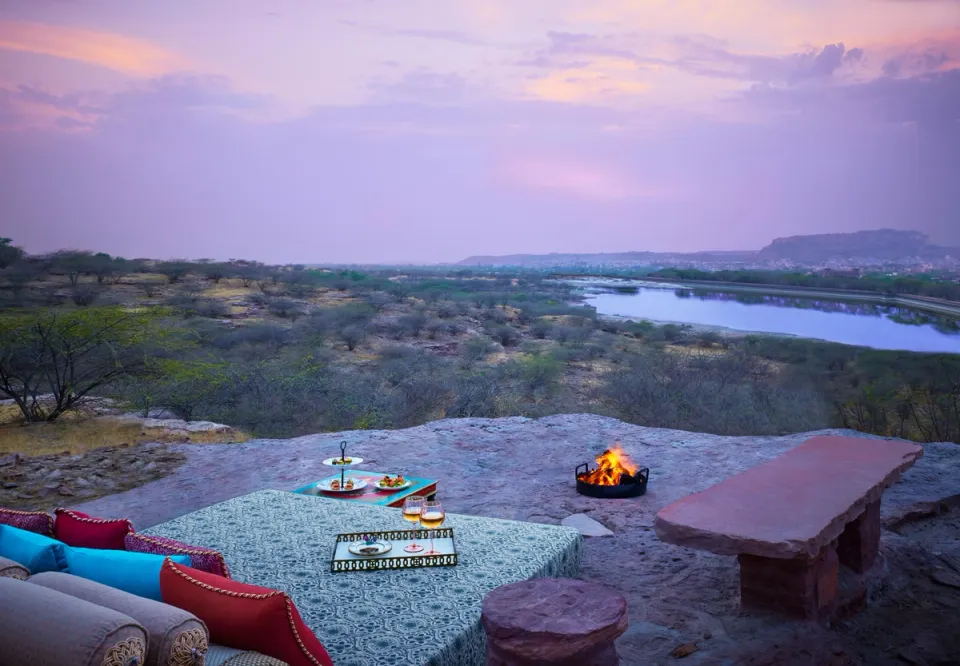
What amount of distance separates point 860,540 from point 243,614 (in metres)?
3.78

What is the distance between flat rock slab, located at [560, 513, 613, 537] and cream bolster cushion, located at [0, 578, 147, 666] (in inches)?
154

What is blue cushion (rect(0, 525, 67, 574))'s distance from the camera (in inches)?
96.4

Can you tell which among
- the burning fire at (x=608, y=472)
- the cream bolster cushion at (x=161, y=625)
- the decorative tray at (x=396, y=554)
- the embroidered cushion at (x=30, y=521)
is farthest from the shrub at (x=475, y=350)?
the cream bolster cushion at (x=161, y=625)

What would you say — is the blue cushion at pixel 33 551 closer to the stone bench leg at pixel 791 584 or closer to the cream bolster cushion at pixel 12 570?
the cream bolster cushion at pixel 12 570

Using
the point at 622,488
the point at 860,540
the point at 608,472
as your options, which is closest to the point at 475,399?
the point at 608,472

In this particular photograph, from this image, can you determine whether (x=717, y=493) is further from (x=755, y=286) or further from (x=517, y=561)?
(x=755, y=286)

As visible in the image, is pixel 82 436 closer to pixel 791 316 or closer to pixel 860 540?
pixel 860 540

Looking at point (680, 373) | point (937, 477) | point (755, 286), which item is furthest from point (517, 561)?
point (755, 286)

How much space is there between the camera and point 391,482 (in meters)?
5.54

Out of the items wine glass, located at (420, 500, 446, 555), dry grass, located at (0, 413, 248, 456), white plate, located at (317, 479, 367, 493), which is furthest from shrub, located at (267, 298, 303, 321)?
wine glass, located at (420, 500, 446, 555)

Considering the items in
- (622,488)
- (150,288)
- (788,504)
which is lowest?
(622,488)

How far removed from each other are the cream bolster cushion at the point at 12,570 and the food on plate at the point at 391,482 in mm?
3276

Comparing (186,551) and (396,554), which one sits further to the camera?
(396,554)

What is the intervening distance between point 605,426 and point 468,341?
11064 millimetres
